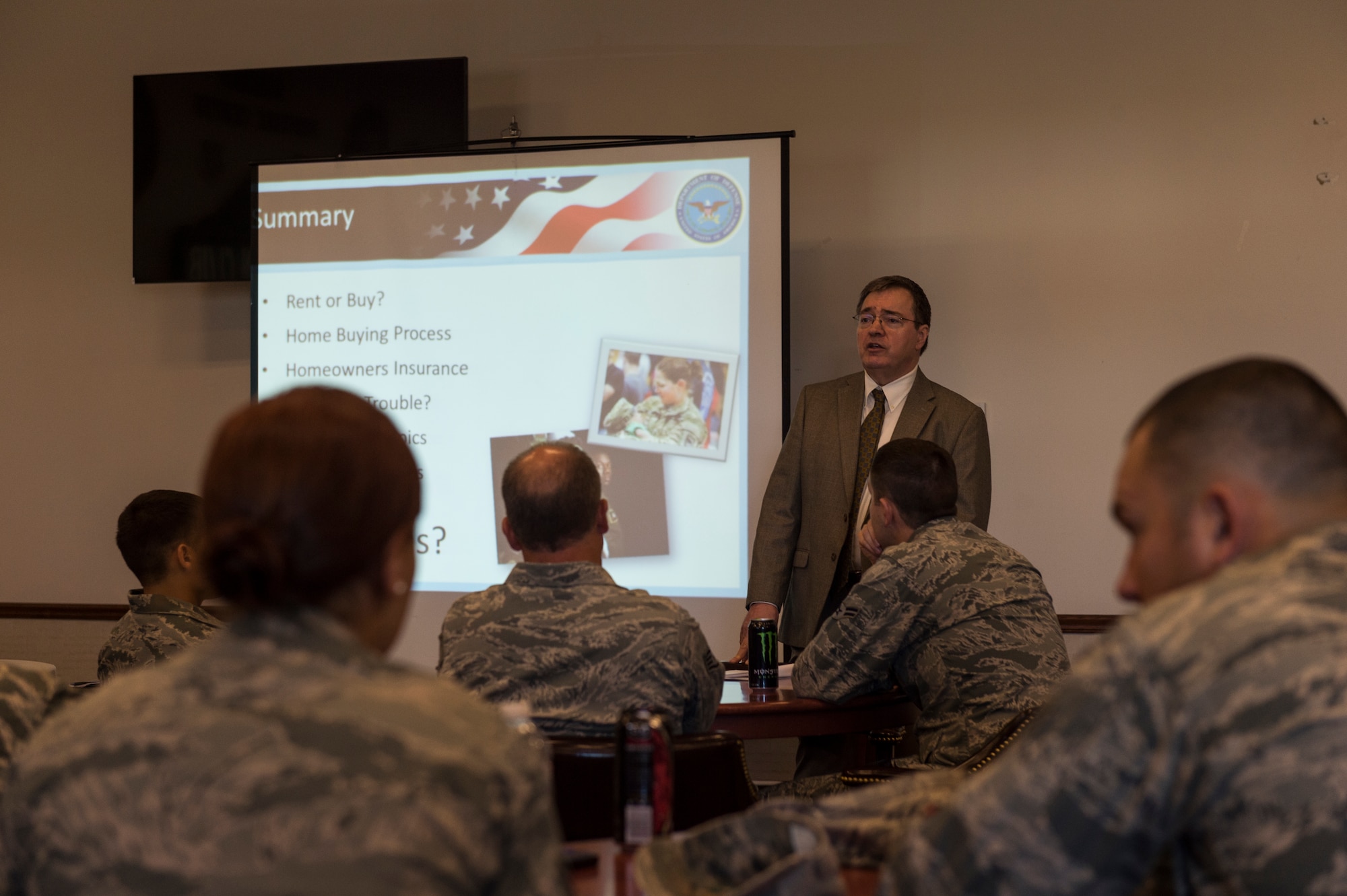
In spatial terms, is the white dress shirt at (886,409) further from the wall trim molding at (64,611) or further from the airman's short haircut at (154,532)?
the wall trim molding at (64,611)

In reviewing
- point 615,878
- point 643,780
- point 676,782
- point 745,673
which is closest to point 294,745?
point 615,878

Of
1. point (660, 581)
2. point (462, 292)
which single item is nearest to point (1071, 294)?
point (660, 581)

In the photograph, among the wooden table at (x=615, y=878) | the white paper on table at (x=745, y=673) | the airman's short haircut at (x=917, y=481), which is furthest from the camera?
the white paper on table at (x=745, y=673)

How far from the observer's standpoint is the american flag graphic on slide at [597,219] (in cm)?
422

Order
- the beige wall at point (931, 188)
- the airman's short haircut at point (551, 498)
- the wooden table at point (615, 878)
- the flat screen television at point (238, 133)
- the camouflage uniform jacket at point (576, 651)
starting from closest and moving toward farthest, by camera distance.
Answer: the wooden table at point (615, 878) < the camouflage uniform jacket at point (576, 651) < the airman's short haircut at point (551, 498) < the beige wall at point (931, 188) < the flat screen television at point (238, 133)

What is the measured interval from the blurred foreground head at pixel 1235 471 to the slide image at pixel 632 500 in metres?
3.11

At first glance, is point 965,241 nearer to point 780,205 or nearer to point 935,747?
point 780,205

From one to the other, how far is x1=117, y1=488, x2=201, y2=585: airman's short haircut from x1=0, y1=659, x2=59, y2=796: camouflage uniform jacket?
147cm

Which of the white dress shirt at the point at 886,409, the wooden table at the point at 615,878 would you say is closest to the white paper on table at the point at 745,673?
the white dress shirt at the point at 886,409

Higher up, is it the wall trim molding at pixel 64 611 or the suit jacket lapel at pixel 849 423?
the suit jacket lapel at pixel 849 423

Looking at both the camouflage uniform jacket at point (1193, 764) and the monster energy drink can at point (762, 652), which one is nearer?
the camouflage uniform jacket at point (1193, 764)

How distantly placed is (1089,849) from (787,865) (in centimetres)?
26

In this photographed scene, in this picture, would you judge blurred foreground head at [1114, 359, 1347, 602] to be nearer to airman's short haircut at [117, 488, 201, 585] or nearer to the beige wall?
airman's short haircut at [117, 488, 201, 585]

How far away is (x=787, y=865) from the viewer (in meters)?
1.06
